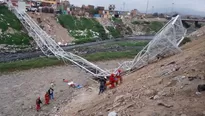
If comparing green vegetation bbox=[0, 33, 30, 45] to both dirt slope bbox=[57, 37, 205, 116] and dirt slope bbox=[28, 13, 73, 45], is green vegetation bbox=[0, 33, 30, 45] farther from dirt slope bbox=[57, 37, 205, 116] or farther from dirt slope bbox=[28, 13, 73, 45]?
dirt slope bbox=[57, 37, 205, 116]

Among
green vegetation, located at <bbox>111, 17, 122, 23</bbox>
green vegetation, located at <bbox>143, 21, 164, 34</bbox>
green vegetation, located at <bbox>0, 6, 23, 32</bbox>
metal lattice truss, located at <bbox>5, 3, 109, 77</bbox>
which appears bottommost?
green vegetation, located at <bbox>143, 21, 164, 34</bbox>

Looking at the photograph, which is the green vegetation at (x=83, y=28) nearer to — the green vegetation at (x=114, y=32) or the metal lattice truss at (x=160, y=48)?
the green vegetation at (x=114, y=32)

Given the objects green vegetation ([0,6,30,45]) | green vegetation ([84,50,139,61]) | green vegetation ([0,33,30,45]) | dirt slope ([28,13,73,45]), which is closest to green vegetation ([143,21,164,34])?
dirt slope ([28,13,73,45])

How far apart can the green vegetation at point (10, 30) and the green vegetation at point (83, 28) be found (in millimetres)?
14629

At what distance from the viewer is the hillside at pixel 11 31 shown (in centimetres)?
5257

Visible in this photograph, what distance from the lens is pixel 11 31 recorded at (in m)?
56.1

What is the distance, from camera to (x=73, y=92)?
30.2m

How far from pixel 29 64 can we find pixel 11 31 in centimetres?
1811

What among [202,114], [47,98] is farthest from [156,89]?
[47,98]

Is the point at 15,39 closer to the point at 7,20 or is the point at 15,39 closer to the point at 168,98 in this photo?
the point at 7,20

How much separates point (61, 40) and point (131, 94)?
152ft

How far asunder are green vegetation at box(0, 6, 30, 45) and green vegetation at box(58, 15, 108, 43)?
14.6 m

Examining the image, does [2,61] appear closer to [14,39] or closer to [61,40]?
[14,39]

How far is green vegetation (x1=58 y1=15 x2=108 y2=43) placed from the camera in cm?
7238
